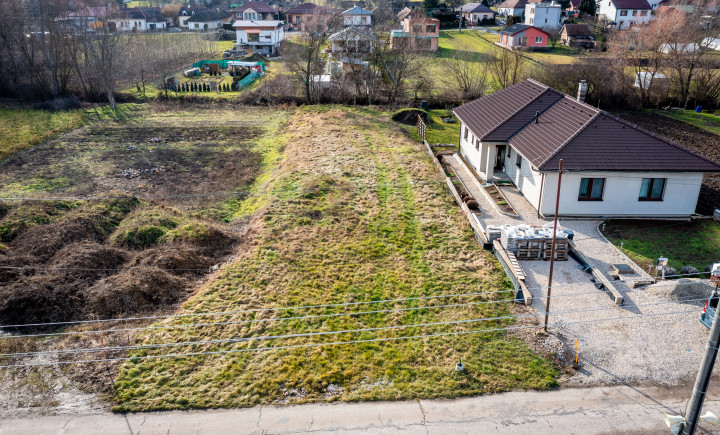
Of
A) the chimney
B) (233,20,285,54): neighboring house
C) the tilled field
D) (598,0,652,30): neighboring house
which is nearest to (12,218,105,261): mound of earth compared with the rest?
the chimney

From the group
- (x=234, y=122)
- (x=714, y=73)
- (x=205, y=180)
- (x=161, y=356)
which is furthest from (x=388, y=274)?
(x=714, y=73)

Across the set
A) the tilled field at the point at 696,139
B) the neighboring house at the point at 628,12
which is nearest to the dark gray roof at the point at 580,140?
the tilled field at the point at 696,139

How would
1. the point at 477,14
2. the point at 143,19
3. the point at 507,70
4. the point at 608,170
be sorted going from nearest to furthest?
the point at 608,170 → the point at 507,70 → the point at 143,19 → the point at 477,14

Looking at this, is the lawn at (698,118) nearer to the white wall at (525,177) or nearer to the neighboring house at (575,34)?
the white wall at (525,177)

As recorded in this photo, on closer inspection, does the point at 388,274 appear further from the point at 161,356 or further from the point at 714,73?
the point at 714,73

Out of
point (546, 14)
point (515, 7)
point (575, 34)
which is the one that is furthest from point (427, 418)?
point (515, 7)

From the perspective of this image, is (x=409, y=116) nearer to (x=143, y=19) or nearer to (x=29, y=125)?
(x=29, y=125)
